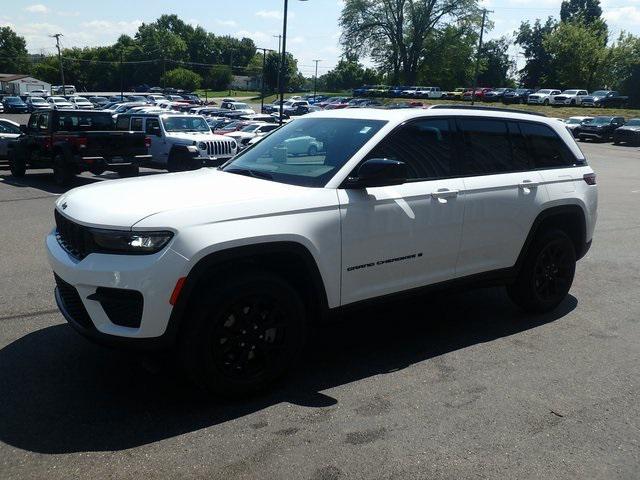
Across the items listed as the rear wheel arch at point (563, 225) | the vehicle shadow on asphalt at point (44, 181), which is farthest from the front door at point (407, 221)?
the vehicle shadow on asphalt at point (44, 181)

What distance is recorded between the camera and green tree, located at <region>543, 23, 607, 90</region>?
240ft

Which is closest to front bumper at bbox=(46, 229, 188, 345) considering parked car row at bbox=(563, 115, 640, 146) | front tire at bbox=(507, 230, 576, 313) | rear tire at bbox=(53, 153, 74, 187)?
front tire at bbox=(507, 230, 576, 313)

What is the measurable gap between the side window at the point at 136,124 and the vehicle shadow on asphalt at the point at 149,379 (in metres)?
13.6

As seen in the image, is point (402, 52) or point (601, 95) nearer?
point (601, 95)

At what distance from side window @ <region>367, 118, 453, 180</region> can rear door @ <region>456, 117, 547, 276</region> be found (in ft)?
0.58

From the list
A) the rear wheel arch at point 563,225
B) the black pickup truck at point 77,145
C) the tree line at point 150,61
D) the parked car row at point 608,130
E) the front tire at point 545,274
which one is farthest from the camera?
the tree line at point 150,61

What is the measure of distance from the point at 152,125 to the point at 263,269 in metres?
14.6

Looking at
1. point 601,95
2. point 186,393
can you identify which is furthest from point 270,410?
point 601,95

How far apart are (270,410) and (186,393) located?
1.93 feet

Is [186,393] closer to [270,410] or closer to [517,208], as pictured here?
[270,410]

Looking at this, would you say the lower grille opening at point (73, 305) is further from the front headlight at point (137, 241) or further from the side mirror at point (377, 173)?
the side mirror at point (377, 173)

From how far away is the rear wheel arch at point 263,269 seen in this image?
3.26 meters

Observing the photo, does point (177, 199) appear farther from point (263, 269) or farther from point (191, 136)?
point (191, 136)

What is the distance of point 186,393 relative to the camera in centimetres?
373
